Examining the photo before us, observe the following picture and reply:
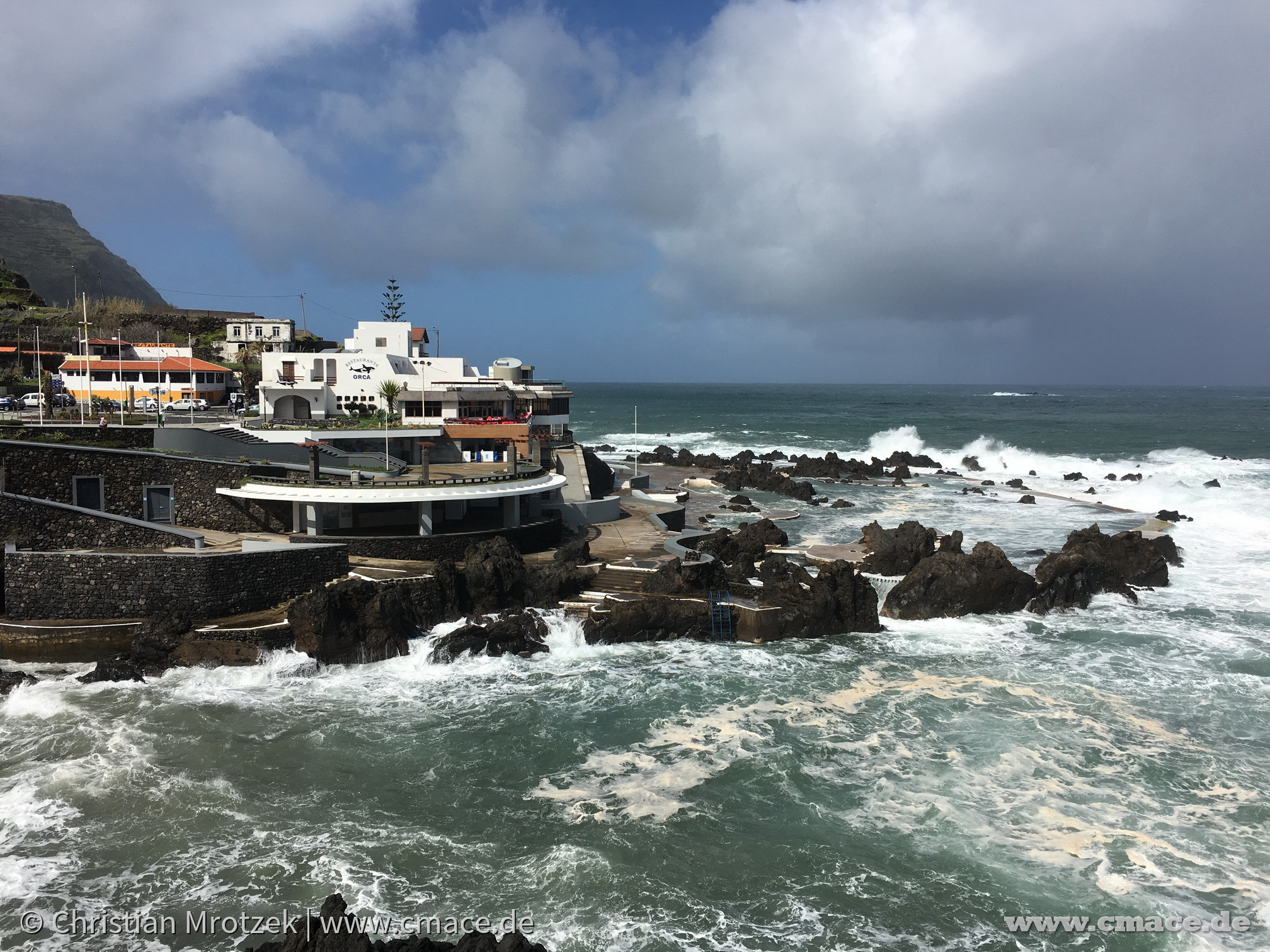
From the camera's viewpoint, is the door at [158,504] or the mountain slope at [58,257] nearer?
the door at [158,504]

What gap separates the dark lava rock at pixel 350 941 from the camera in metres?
10.8

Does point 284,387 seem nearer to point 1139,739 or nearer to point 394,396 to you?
point 394,396

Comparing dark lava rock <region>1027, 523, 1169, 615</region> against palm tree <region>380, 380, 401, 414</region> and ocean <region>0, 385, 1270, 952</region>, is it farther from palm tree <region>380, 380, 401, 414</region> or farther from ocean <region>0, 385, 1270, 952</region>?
palm tree <region>380, 380, 401, 414</region>

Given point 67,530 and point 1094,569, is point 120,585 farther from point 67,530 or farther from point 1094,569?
point 1094,569

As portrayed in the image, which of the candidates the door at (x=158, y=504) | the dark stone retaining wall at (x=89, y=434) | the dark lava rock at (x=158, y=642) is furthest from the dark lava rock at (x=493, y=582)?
the dark stone retaining wall at (x=89, y=434)

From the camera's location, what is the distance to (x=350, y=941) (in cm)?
1087

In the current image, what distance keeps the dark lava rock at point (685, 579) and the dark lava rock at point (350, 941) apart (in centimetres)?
1561

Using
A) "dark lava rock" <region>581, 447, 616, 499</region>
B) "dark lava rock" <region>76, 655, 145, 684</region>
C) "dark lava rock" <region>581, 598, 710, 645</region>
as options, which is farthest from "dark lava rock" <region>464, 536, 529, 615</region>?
"dark lava rock" <region>581, 447, 616, 499</region>

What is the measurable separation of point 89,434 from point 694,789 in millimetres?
25115

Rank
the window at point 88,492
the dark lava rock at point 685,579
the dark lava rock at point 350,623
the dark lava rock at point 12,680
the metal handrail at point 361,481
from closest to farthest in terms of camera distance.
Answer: the dark lava rock at point 12,680, the dark lava rock at point 350,623, the dark lava rock at point 685,579, the window at point 88,492, the metal handrail at point 361,481

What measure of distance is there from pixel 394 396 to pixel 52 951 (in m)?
29.3

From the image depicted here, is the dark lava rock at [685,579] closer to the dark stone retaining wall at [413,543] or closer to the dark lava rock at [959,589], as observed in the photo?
the dark stone retaining wall at [413,543]

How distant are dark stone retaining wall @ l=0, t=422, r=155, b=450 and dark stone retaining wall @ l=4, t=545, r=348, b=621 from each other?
6356 millimetres

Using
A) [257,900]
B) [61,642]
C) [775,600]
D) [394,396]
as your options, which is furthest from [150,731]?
[394,396]
